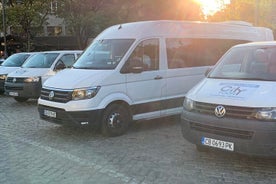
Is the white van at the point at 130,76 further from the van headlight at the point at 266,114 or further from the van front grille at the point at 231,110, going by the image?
the van headlight at the point at 266,114

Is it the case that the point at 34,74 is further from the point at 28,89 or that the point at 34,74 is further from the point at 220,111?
the point at 220,111

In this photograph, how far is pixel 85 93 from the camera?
779cm

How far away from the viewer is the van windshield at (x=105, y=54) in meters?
8.36

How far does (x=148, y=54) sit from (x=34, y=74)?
17.4ft

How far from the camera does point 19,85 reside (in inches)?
501

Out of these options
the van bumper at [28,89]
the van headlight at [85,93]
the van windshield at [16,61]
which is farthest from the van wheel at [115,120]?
the van windshield at [16,61]

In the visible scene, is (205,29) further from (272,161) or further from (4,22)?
(4,22)

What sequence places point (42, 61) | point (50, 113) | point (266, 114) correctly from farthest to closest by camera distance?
1. point (42, 61)
2. point (50, 113)
3. point (266, 114)

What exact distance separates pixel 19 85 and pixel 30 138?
491 centimetres

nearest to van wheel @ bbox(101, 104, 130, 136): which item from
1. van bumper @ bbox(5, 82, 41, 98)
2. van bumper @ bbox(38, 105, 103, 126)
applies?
van bumper @ bbox(38, 105, 103, 126)

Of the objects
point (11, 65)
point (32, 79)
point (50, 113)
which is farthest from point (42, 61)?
point (50, 113)

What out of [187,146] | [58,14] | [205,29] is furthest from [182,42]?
[58,14]

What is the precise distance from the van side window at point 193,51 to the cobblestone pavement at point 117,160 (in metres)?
1.53

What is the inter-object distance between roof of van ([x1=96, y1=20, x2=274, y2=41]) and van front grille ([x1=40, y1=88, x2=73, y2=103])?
5.95ft
